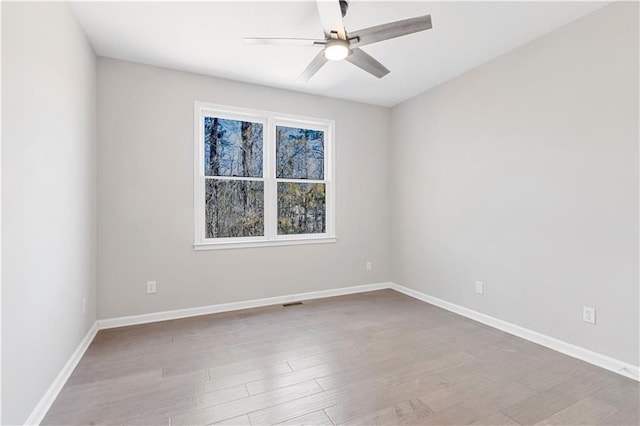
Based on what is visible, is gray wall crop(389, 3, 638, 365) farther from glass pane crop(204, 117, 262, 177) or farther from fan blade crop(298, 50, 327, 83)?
glass pane crop(204, 117, 262, 177)

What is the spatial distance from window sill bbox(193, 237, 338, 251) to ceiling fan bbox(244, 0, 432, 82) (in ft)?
7.03

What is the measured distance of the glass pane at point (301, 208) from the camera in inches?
159

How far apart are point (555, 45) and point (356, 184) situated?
8.30 feet

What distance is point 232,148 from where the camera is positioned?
3742 mm

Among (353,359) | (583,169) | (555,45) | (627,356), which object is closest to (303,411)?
(353,359)

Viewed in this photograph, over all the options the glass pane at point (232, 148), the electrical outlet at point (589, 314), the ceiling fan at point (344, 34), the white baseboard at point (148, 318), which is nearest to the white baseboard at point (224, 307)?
the white baseboard at point (148, 318)

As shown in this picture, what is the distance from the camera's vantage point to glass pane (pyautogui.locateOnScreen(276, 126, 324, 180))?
4016mm

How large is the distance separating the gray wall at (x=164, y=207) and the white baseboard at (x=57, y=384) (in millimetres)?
558

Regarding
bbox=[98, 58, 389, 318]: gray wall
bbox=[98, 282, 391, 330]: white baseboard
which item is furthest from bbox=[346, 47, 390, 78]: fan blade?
bbox=[98, 282, 391, 330]: white baseboard

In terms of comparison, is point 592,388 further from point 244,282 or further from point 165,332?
point 165,332

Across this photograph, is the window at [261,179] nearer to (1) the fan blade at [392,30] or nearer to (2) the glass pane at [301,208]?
(2) the glass pane at [301,208]

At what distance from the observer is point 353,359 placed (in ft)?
7.98

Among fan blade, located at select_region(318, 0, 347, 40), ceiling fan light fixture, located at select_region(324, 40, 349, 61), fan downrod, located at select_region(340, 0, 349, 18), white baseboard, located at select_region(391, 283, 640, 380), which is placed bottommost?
white baseboard, located at select_region(391, 283, 640, 380)

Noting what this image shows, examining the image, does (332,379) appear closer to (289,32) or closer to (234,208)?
(234,208)
